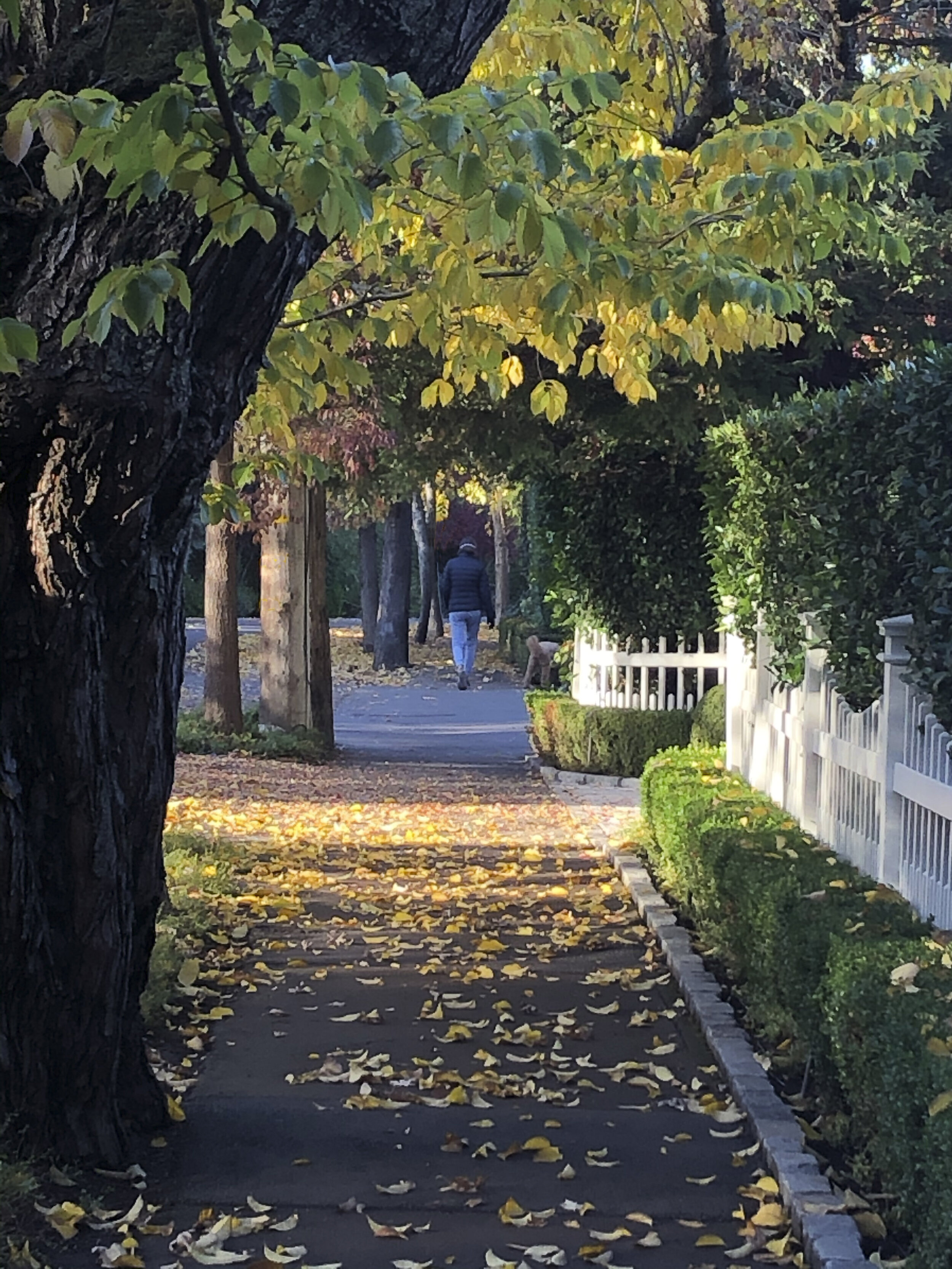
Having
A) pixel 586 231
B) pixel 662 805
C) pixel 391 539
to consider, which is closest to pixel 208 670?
pixel 662 805

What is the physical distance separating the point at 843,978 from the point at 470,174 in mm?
2572

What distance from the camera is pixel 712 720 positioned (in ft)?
38.6

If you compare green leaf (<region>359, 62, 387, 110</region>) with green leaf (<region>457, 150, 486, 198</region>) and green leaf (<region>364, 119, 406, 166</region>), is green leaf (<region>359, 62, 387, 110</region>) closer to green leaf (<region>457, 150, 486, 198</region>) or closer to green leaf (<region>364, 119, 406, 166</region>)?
green leaf (<region>364, 119, 406, 166</region>)

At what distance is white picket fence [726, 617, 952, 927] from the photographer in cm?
490

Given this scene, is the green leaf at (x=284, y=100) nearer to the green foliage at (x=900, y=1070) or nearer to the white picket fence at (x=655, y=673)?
the green foliage at (x=900, y=1070)

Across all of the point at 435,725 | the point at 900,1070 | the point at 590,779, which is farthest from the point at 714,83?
the point at 435,725

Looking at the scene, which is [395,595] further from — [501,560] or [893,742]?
[893,742]

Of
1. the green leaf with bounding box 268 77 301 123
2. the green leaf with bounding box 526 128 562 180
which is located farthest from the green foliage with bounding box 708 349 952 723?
the green leaf with bounding box 268 77 301 123

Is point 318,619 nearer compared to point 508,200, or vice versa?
point 508,200

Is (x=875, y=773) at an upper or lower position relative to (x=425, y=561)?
lower

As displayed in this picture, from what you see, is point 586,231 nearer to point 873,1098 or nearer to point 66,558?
point 66,558

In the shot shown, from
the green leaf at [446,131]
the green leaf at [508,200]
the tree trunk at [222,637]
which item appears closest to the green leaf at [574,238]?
the green leaf at [508,200]

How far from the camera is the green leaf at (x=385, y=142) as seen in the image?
322 centimetres

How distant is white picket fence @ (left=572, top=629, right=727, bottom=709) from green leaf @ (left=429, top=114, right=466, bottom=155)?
1074cm
